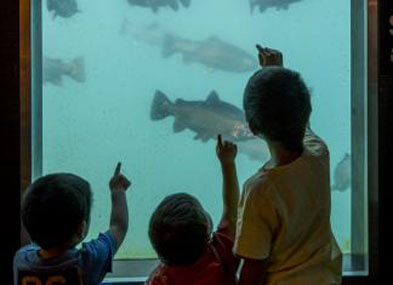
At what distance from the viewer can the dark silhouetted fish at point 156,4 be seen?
156cm

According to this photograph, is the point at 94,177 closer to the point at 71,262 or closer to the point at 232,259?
the point at 71,262

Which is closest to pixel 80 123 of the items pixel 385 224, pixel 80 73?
pixel 80 73

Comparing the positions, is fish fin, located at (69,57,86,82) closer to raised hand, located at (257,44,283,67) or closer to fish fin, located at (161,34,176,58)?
fish fin, located at (161,34,176,58)

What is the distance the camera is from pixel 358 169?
1.61 meters

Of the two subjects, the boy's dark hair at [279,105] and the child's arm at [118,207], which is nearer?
the boy's dark hair at [279,105]

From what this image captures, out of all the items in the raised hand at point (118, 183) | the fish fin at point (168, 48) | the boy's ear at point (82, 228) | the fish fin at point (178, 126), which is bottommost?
the boy's ear at point (82, 228)

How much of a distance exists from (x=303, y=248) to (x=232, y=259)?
6.1 inches

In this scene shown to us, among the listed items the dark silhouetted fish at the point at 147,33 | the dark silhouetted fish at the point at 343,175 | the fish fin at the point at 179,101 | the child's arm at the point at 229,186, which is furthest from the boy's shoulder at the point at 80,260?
the dark silhouetted fish at the point at 343,175

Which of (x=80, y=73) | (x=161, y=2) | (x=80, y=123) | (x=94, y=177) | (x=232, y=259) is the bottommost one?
(x=232, y=259)

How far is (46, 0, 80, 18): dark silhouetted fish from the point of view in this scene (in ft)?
5.04

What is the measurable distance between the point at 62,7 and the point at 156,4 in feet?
0.73

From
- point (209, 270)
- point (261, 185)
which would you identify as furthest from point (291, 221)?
point (209, 270)

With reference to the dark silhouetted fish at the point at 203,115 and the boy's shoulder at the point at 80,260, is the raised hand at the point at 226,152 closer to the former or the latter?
the dark silhouetted fish at the point at 203,115
